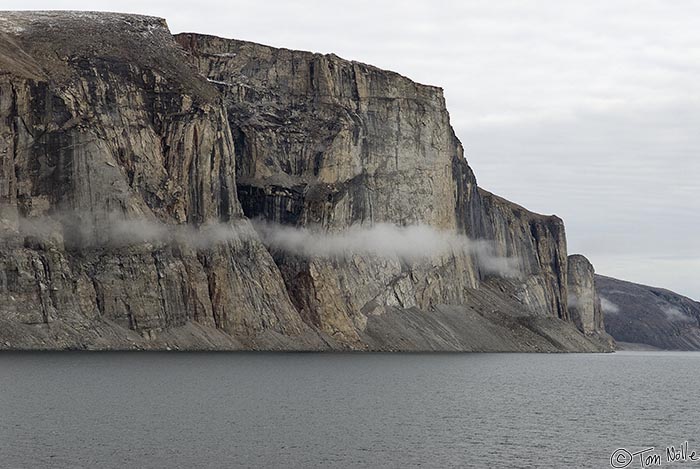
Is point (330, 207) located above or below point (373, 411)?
above

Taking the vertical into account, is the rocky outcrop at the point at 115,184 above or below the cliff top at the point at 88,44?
below

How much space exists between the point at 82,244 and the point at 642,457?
348 feet

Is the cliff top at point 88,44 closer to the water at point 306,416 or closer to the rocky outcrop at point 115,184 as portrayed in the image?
the rocky outcrop at point 115,184

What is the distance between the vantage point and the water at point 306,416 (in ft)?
206

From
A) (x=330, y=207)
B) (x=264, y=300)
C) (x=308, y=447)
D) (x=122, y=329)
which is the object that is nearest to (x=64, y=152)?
(x=122, y=329)

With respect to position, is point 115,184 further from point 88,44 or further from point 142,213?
point 88,44

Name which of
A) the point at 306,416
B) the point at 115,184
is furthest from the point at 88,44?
the point at 306,416

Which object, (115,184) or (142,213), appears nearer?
(115,184)

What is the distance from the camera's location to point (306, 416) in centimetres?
8194

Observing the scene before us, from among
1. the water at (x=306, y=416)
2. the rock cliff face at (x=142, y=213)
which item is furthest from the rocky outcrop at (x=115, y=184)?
the water at (x=306, y=416)

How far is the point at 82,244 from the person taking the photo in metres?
157

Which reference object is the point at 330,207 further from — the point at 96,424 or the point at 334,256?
the point at 96,424

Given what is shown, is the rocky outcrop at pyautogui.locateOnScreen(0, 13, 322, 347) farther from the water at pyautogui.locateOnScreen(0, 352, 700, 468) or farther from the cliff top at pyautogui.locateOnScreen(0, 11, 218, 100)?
the water at pyautogui.locateOnScreen(0, 352, 700, 468)

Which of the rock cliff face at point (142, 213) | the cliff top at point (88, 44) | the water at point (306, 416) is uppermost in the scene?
the cliff top at point (88, 44)
